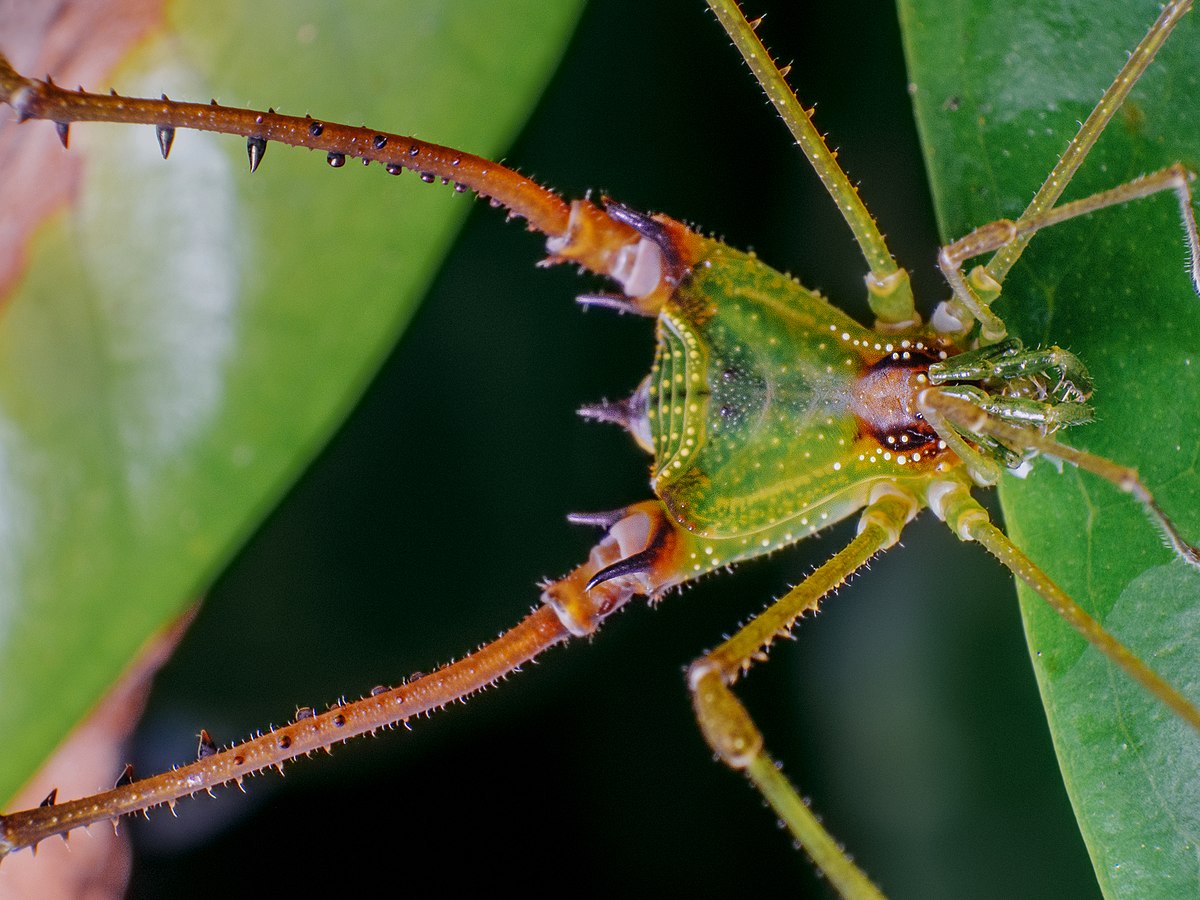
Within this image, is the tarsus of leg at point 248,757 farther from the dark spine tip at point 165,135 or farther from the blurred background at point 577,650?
the dark spine tip at point 165,135

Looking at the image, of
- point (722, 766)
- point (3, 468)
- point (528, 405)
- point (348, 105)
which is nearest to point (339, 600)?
point (528, 405)

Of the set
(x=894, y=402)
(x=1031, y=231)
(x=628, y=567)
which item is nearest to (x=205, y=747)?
(x=628, y=567)

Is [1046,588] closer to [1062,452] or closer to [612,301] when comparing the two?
[1062,452]

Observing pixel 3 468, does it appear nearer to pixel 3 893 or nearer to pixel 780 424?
pixel 3 893

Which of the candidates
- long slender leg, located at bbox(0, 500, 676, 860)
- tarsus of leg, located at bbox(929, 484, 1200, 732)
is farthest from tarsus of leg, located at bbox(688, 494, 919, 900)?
long slender leg, located at bbox(0, 500, 676, 860)

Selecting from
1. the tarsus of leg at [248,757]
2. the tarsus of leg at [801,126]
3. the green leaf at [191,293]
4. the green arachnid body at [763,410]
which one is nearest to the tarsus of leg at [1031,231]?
the green arachnid body at [763,410]

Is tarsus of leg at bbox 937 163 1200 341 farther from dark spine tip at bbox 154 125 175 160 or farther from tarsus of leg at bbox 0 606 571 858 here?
dark spine tip at bbox 154 125 175 160
